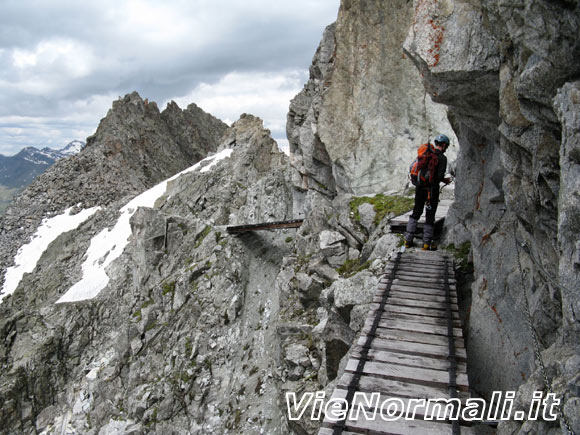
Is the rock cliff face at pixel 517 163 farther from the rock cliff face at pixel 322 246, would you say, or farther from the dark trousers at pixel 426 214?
the dark trousers at pixel 426 214

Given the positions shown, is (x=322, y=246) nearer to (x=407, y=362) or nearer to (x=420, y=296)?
(x=420, y=296)

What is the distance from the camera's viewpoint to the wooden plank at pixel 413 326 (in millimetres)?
7197

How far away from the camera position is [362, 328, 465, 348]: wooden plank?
689cm

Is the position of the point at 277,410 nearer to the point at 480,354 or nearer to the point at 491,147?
the point at 480,354

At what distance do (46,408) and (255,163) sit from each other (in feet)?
92.5

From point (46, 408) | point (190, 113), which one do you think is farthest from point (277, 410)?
point (190, 113)

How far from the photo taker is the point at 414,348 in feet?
22.3

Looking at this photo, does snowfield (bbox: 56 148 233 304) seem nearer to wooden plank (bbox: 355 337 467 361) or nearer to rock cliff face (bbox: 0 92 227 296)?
rock cliff face (bbox: 0 92 227 296)

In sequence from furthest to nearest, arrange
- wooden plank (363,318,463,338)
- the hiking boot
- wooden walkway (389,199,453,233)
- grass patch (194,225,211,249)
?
grass patch (194,225,211,249) → wooden walkway (389,199,453,233) → the hiking boot → wooden plank (363,318,463,338)

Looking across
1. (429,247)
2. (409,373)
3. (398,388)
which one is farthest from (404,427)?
(429,247)

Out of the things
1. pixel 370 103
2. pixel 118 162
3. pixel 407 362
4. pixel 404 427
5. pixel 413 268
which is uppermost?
pixel 370 103

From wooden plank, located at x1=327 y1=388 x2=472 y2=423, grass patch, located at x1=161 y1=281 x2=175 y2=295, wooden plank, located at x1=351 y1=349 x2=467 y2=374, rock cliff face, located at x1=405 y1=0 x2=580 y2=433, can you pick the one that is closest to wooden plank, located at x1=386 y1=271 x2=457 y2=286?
rock cliff face, located at x1=405 y1=0 x2=580 y2=433

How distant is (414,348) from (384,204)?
1311cm

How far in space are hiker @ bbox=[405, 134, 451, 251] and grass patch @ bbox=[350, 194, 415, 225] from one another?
4.63 meters
